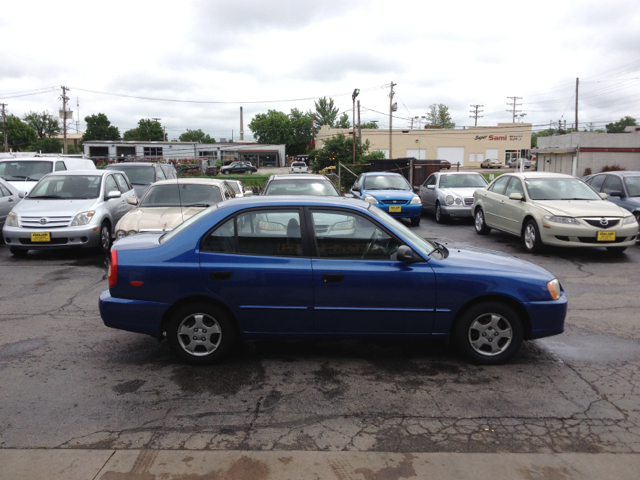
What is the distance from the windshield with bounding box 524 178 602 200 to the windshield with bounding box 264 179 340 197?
414 centimetres

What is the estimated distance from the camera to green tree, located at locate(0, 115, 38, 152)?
272 ft

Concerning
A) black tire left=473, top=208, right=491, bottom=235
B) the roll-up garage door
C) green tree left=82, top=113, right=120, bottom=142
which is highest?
green tree left=82, top=113, right=120, bottom=142

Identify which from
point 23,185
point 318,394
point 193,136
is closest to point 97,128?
point 193,136

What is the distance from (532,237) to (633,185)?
11.9 ft

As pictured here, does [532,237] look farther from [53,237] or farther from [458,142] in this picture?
[458,142]

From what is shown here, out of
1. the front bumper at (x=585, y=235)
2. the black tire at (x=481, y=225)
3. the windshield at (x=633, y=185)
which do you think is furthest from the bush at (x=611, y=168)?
the front bumper at (x=585, y=235)

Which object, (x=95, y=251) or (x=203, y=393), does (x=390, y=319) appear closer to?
(x=203, y=393)

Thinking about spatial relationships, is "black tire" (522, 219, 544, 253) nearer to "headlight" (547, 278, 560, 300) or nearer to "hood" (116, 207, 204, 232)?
"headlight" (547, 278, 560, 300)

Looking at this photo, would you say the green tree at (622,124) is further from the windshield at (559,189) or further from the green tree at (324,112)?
the windshield at (559,189)

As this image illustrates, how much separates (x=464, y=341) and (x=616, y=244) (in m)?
6.53

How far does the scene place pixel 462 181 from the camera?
54.0ft

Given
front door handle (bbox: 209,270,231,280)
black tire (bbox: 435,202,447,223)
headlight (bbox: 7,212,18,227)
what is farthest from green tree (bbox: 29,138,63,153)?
front door handle (bbox: 209,270,231,280)

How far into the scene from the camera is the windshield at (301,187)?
11.4 m

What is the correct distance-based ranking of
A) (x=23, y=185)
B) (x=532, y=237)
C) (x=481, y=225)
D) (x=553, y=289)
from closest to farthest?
(x=553, y=289), (x=532, y=237), (x=481, y=225), (x=23, y=185)
